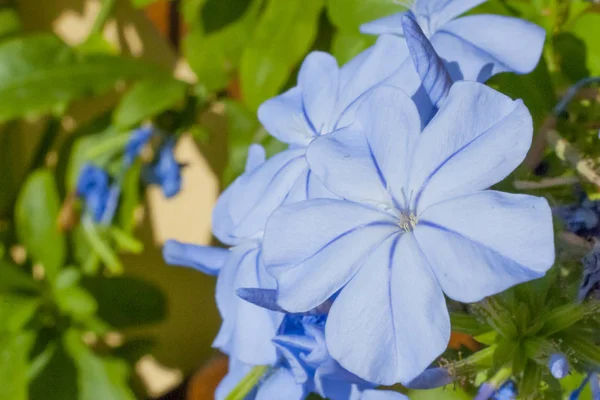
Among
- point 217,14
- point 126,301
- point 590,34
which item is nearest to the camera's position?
point 590,34

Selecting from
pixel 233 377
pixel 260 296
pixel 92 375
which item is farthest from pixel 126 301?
pixel 260 296

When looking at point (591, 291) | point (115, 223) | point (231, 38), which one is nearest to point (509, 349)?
point (591, 291)

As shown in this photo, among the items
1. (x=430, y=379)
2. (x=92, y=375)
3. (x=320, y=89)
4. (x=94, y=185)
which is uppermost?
(x=320, y=89)

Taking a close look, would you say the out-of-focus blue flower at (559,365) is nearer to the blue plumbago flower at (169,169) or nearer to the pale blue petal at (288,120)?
the pale blue petal at (288,120)

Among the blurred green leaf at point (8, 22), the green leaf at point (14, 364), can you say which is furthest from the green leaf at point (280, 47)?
the blurred green leaf at point (8, 22)

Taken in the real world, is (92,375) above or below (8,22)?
below

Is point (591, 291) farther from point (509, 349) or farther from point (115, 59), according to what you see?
point (115, 59)

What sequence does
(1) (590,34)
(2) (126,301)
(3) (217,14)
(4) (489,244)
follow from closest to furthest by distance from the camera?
(4) (489,244) < (1) (590,34) < (3) (217,14) < (2) (126,301)

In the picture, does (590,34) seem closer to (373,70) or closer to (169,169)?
(373,70)
